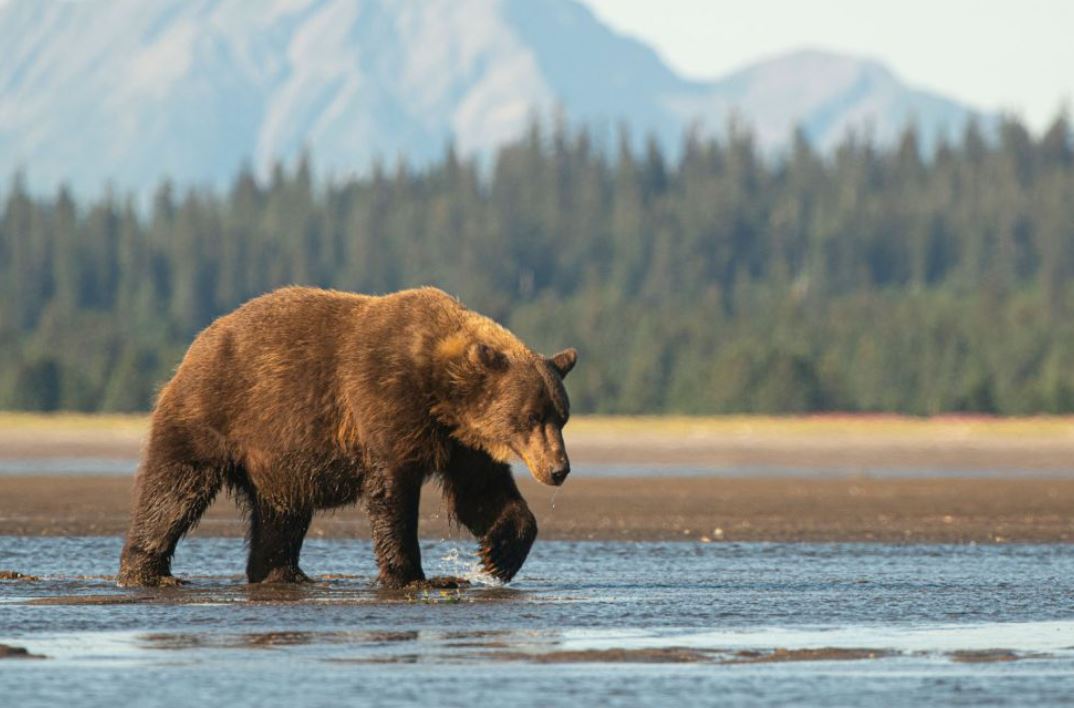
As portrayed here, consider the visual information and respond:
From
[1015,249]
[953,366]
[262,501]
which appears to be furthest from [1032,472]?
[1015,249]

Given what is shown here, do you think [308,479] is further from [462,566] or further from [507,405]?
[462,566]

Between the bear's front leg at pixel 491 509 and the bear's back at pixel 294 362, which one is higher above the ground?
the bear's back at pixel 294 362

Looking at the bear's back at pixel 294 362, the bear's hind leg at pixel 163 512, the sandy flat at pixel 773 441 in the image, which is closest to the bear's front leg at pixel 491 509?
the bear's back at pixel 294 362

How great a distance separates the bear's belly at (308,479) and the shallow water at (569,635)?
70 centimetres

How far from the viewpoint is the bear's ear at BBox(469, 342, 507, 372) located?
15250mm

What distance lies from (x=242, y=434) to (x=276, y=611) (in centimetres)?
197

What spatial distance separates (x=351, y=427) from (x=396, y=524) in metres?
0.82

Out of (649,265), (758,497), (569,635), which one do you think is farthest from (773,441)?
(649,265)

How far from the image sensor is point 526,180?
157m

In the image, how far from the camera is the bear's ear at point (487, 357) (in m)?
15.2

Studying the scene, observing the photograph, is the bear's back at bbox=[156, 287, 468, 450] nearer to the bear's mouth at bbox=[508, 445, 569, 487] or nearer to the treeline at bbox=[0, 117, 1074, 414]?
the bear's mouth at bbox=[508, 445, 569, 487]

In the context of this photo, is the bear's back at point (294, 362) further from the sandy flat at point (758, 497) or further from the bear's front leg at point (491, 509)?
the sandy flat at point (758, 497)

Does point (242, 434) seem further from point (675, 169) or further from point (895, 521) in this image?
point (675, 169)

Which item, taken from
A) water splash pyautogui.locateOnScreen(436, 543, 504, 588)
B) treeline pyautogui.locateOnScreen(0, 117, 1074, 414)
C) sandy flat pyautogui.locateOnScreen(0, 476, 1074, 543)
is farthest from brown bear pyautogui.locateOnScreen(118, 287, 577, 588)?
treeline pyautogui.locateOnScreen(0, 117, 1074, 414)
